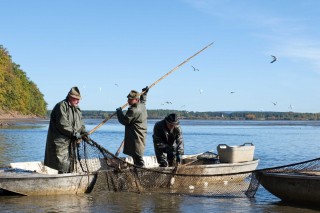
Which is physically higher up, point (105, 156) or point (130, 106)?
point (130, 106)

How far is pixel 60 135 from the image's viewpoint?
37.2 ft

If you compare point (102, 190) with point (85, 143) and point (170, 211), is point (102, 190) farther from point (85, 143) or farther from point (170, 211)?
point (170, 211)

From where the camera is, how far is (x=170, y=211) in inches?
411

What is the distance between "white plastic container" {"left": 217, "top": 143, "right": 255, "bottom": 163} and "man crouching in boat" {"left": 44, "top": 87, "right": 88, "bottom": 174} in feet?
15.4

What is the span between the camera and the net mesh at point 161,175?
39.0 ft

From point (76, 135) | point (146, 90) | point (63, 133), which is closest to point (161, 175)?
point (146, 90)

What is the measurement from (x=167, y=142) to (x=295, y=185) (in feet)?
11.8

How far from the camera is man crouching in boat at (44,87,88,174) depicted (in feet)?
36.9

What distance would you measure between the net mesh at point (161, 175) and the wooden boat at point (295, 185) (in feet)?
0.88

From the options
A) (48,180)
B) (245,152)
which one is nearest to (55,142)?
(48,180)

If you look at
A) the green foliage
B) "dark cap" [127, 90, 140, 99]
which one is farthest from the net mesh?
the green foliage

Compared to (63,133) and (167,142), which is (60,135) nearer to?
(63,133)

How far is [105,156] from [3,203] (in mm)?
2514

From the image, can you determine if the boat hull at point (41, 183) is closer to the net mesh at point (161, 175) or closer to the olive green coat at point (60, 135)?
the olive green coat at point (60, 135)
